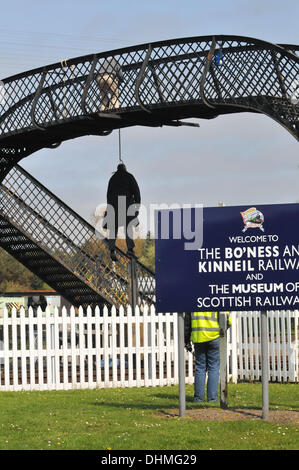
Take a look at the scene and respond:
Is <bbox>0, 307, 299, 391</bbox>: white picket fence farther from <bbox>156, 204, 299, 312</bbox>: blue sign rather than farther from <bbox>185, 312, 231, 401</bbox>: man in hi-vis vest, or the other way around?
<bbox>156, 204, 299, 312</bbox>: blue sign

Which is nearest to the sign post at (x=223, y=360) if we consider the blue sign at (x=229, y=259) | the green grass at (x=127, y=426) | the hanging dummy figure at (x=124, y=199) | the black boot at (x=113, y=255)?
the green grass at (x=127, y=426)

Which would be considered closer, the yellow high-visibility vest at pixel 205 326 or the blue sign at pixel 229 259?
the blue sign at pixel 229 259

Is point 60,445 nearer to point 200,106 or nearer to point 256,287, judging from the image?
point 256,287

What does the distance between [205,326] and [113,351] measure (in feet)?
12.8

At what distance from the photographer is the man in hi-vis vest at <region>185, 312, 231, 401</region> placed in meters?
13.0

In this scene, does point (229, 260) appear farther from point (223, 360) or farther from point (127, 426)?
point (127, 426)

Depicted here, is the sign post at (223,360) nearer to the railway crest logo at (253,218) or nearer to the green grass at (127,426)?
the green grass at (127,426)

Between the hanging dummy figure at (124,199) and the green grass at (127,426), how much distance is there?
8060 mm

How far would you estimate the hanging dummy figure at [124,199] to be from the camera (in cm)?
2187

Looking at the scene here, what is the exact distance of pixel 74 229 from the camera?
77.6ft
